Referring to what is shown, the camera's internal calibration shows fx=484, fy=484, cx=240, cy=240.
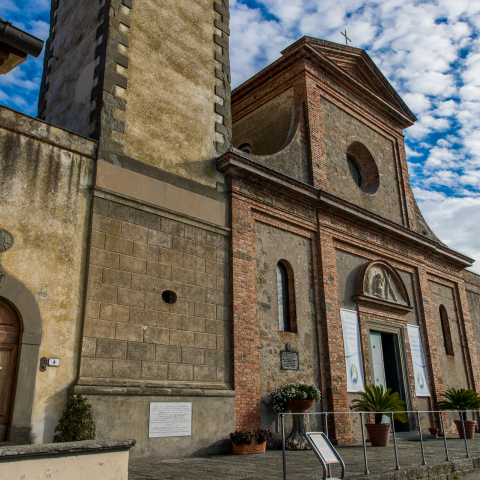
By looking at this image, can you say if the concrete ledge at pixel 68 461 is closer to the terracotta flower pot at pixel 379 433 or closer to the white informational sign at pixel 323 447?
the white informational sign at pixel 323 447

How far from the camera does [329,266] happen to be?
13.1 metres

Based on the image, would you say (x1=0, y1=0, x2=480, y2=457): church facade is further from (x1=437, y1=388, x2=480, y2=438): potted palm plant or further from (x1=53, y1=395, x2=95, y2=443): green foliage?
(x1=437, y1=388, x2=480, y2=438): potted palm plant

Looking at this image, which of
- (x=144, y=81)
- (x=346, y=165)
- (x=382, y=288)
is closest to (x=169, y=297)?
(x=144, y=81)

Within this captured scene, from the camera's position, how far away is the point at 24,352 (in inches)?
290

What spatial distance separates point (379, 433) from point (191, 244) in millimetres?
6071

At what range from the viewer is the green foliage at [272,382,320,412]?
403 inches

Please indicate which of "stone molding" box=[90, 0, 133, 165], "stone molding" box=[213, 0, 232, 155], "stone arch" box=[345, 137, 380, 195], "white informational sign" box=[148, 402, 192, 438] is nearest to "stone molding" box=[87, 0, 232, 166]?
"stone molding" box=[90, 0, 133, 165]

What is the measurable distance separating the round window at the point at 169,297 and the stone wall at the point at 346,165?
21.3ft

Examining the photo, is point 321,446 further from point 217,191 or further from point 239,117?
point 239,117

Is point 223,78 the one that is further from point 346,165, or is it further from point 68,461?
point 68,461

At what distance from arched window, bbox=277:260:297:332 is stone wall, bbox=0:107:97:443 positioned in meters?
5.14

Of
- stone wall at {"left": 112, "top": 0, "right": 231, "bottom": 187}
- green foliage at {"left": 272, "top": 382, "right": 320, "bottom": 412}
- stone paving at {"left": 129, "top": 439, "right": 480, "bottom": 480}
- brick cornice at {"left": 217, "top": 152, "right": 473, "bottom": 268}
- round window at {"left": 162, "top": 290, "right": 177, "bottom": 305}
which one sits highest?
stone wall at {"left": 112, "top": 0, "right": 231, "bottom": 187}

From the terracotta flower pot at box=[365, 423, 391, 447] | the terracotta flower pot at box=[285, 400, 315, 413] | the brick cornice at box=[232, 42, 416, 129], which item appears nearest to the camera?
the terracotta flower pot at box=[285, 400, 315, 413]

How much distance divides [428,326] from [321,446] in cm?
1140
